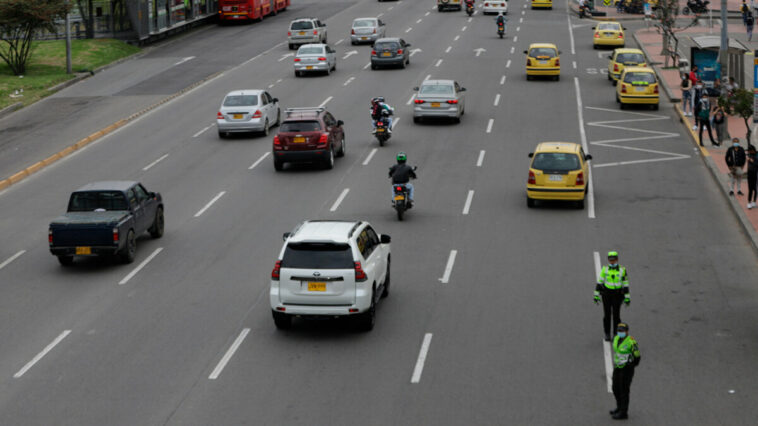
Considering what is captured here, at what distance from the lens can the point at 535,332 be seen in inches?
708

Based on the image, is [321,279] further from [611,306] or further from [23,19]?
[23,19]

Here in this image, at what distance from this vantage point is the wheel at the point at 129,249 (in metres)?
22.7

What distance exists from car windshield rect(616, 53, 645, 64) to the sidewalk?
171cm

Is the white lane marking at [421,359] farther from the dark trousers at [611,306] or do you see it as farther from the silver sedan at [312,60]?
the silver sedan at [312,60]

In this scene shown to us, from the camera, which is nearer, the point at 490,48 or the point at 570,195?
the point at 570,195

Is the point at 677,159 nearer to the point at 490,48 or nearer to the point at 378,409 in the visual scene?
the point at 378,409

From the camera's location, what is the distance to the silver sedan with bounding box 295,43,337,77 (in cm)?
5088

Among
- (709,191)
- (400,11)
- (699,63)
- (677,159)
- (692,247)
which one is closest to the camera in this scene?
(692,247)

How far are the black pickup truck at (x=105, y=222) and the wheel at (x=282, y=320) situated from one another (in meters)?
5.63

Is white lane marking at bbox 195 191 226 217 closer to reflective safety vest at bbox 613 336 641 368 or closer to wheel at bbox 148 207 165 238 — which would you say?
wheel at bbox 148 207 165 238

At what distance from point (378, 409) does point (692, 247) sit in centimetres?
1155

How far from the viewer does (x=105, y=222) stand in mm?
22156

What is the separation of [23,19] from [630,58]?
27.5 m

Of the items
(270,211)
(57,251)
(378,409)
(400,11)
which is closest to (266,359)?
(378,409)
